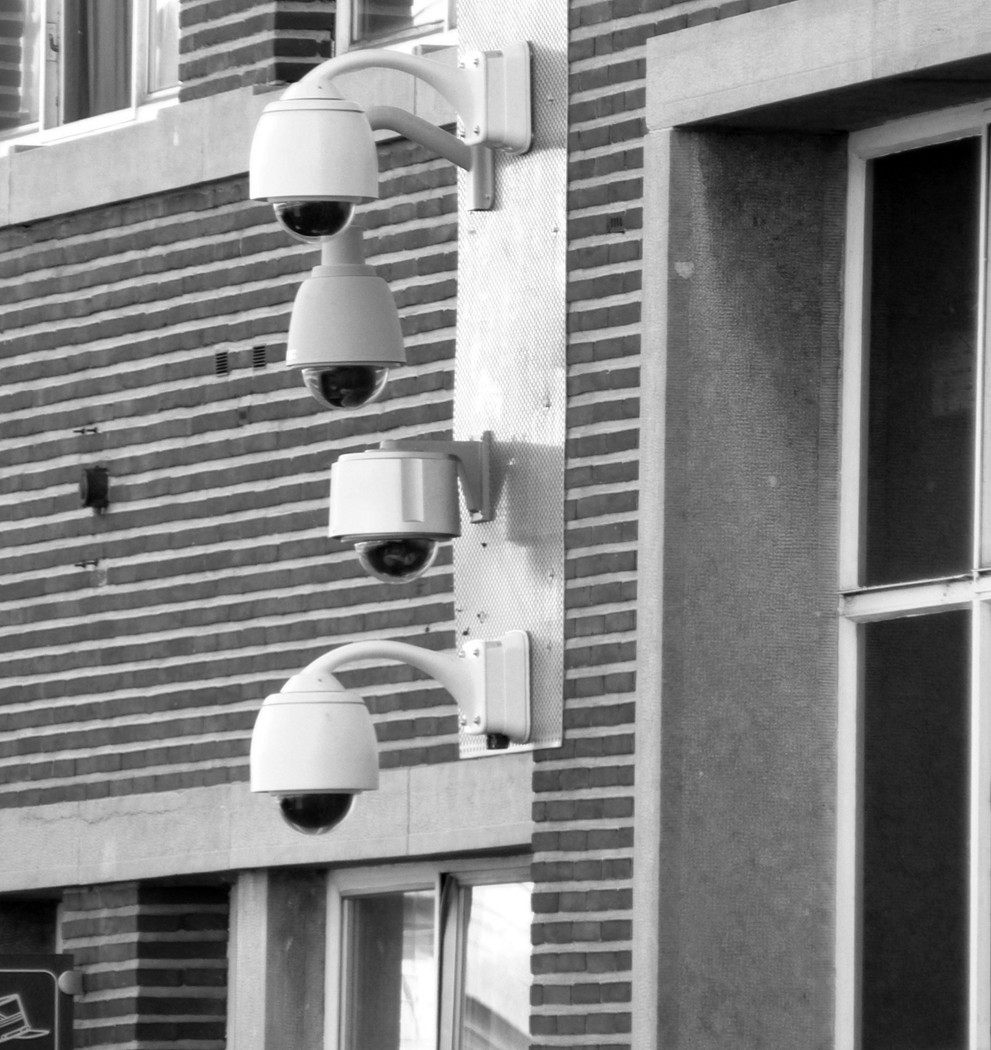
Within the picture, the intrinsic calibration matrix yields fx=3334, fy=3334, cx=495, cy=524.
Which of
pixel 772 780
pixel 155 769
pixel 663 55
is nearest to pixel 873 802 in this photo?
pixel 772 780

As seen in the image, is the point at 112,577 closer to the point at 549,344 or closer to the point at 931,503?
the point at 549,344

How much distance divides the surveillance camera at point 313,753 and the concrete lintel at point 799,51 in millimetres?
1880

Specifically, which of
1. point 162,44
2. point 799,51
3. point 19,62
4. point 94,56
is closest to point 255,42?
point 162,44

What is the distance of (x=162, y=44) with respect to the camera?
12508 mm

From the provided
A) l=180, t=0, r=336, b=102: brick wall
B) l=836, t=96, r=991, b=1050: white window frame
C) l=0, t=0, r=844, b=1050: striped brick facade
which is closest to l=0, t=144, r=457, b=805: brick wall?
l=0, t=0, r=844, b=1050: striped brick facade

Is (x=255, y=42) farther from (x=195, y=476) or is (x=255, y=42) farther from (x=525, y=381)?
(x=525, y=381)

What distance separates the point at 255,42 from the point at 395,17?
0.50 meters

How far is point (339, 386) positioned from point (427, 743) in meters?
1.92

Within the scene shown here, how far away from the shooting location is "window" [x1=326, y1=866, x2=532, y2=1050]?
10820mm

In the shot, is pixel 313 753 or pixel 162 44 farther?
pixel 162 44

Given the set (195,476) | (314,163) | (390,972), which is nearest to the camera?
(314,163)

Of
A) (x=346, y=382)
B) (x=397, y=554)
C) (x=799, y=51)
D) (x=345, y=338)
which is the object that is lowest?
(x=397, y=554)

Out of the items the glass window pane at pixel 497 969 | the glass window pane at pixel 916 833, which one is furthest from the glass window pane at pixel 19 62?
the glass window pane at pixel 916 833

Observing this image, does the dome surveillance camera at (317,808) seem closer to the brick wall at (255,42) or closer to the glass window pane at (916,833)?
the glass window pane at (916,833)
